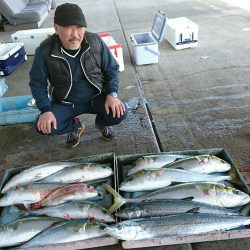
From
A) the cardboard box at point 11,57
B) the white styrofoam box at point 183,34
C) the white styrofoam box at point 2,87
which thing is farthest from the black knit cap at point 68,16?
the white styrofoam box at point 183,34

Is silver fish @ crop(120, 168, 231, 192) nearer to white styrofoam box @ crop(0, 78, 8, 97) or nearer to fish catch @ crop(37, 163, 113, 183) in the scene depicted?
fish catch @ crop(37, 163, 113, 183)

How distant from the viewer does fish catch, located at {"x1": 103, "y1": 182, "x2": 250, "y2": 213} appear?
2287mm

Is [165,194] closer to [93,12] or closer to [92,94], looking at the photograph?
[92,94]

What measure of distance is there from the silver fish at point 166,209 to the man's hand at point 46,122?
109 centimetres

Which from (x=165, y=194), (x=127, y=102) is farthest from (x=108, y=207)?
(x=127, y=102)

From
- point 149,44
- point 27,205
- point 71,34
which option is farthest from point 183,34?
point 27,205

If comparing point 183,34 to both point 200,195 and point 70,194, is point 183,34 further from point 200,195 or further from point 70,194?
point 70,194

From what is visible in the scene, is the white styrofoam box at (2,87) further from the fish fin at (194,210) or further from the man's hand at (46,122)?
the fish fin at (194,210)

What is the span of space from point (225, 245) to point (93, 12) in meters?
9.30

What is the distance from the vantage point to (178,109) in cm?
398

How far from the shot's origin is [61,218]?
230 centimetres

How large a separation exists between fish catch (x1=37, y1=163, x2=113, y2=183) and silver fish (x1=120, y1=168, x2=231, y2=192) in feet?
0.74

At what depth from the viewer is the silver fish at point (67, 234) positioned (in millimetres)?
2111

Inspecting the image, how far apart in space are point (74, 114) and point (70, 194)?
110cm
